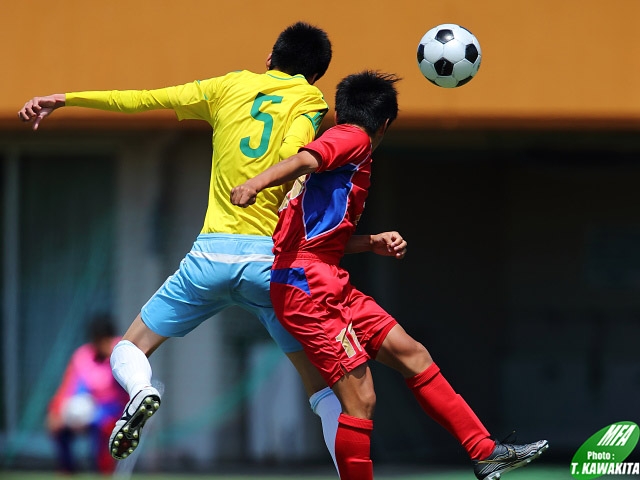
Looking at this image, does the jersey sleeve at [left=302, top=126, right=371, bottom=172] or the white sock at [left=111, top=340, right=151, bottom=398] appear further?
the white sock at [left=111, top=340, right=151, bottom=398]

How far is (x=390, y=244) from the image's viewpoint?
4.76 metres

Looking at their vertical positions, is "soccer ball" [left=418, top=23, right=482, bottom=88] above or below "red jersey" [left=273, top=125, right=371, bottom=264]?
above

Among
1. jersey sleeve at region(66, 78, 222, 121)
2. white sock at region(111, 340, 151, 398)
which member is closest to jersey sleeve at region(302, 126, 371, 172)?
jersey sleeve at region(66, 78, 222, 121)

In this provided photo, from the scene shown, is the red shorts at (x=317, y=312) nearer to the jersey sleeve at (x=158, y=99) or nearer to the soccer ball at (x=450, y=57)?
the jersey sleeve at (x=158, y=99)

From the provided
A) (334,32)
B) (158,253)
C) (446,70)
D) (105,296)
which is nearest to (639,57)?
(334,32)

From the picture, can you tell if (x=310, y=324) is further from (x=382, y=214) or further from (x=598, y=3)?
(x=382, y=214)

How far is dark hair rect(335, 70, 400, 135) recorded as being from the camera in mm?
4684

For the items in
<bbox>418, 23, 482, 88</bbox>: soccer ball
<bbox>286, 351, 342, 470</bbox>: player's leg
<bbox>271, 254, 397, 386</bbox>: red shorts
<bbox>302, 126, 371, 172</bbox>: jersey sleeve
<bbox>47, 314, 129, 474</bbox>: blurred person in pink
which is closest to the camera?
<bbox>302, 126, 371, 172</bbox>: jersey sleeve

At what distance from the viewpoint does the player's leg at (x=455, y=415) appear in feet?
15.7

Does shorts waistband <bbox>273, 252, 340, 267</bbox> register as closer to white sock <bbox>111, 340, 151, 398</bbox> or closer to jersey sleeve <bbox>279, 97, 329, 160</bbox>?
jersey sleeve <bbox>279, 97, 329, 160</bbox>

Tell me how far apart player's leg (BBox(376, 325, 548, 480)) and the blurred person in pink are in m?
4.21

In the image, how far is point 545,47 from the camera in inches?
315

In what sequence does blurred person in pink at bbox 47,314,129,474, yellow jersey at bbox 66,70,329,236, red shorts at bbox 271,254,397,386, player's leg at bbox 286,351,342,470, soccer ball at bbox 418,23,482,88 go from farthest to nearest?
blurred person in pink at bbox 47,314,129,474
soccer ball at bbox 418,23,482,88
player's leg at bbox 286,351,342,470
yellow jersey at bbox 66,70,329,236
red shorts at bbox 271,254,397,386

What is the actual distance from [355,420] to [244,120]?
4.43 ft
